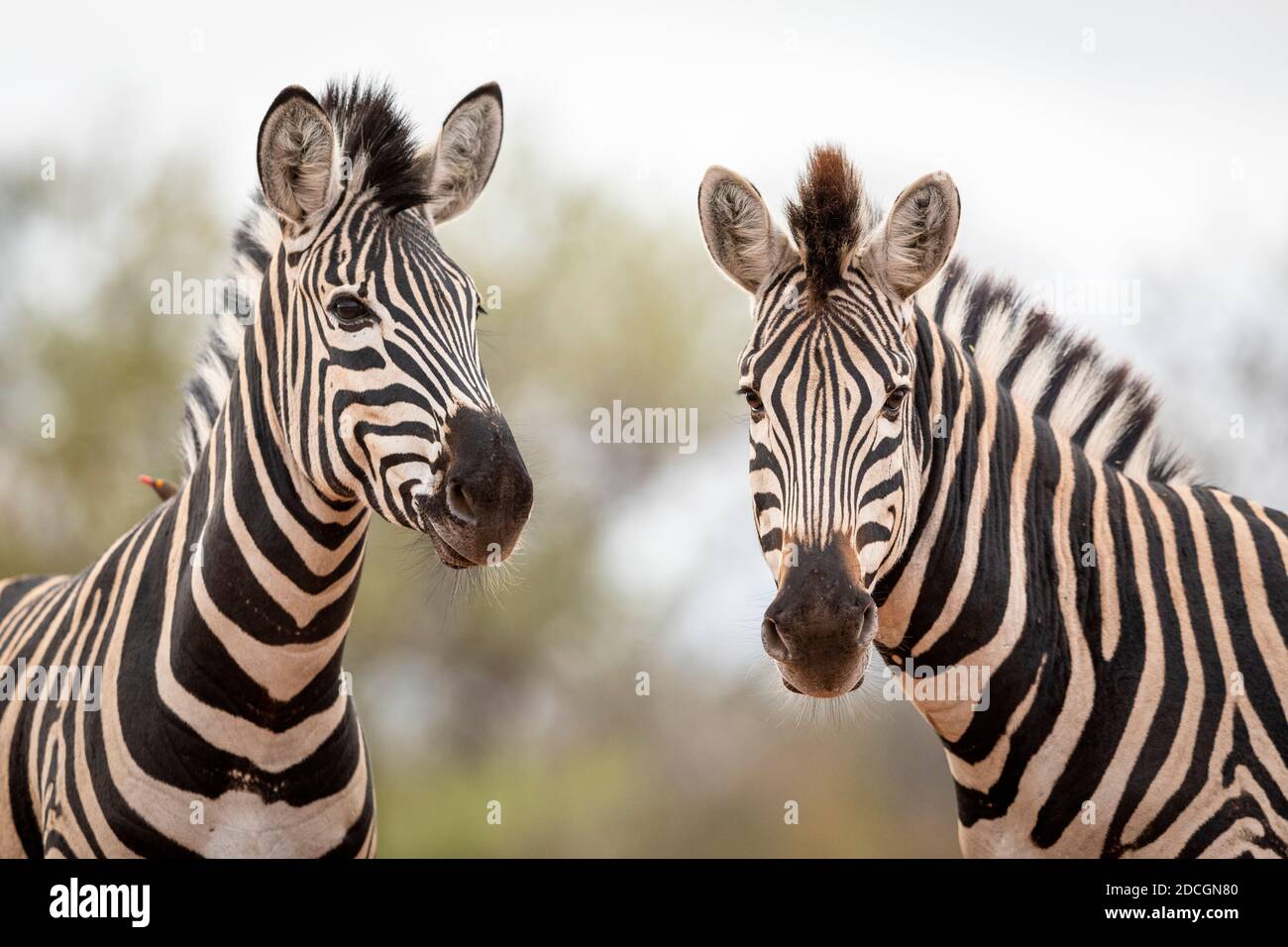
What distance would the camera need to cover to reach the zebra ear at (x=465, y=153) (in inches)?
220

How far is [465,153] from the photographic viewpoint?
5742mm

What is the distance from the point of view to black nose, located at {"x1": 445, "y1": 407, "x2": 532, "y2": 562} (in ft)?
15.3

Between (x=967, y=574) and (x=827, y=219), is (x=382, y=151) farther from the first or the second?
(x=967, y=574)

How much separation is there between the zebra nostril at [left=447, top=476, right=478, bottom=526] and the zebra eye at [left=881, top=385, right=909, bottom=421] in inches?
64.5

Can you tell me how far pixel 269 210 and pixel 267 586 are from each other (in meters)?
1.85

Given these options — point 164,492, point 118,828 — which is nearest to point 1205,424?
point 164,492

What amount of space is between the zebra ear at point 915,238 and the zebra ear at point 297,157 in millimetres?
2290

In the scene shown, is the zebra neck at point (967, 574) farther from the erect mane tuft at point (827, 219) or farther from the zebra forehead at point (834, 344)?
the erect mane tuft at point (827, 219)

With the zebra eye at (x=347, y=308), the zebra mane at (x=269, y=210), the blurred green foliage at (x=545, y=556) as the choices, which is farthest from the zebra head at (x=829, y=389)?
the blurred green foliage at (x=545, y=556)

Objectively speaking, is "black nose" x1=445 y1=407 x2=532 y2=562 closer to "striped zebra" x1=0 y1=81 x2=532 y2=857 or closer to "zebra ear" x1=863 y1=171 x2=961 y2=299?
"striped zebra" x1=0 y1=81 x2=532 y2=857

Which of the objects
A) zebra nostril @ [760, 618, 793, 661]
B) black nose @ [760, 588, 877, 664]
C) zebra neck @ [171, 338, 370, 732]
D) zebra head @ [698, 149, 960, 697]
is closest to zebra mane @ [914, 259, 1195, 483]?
zebra head @ [698, 149, 960, 697]

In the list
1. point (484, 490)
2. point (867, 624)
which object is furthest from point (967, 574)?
point (484, 490)
